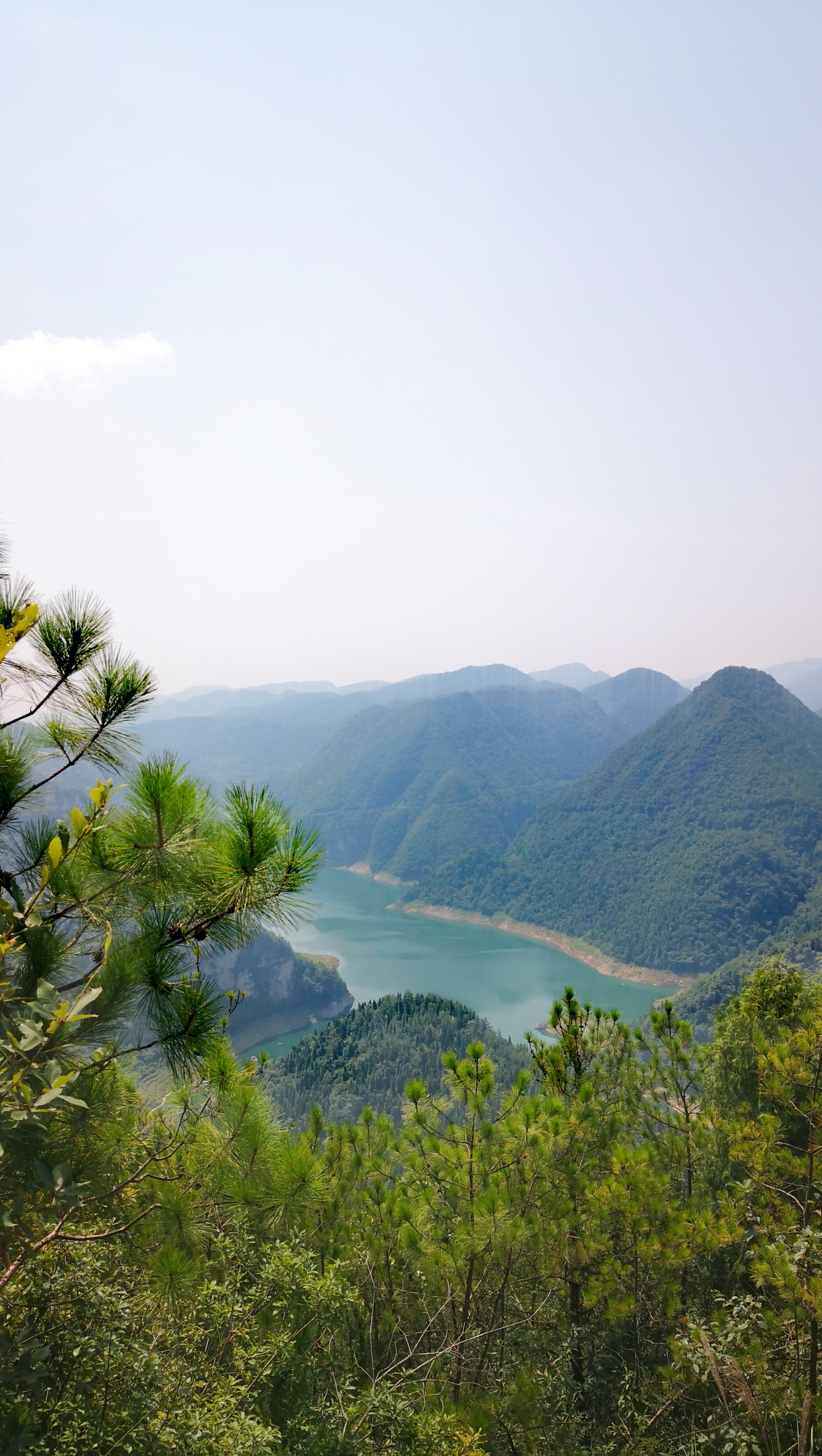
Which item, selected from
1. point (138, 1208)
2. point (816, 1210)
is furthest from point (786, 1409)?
point (138, 1208)

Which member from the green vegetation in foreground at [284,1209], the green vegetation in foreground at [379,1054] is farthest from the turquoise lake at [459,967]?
the green vegetation in foreground at [284,1209]

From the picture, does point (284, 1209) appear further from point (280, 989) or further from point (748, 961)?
point (748, 961)

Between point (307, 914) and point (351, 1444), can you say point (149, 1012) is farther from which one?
point (351, 1444)

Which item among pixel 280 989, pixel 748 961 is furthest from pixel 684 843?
pixel 280 989

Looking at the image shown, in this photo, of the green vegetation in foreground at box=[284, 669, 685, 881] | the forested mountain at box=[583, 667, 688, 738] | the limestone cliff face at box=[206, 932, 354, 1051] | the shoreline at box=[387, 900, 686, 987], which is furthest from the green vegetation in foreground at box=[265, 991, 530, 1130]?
the forested mountain at box=[583, 667, 688, 738]

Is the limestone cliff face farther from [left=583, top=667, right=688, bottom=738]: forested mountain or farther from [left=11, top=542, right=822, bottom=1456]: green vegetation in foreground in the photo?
[left=583, top=667, right=688, bottom=738]: forested mountain

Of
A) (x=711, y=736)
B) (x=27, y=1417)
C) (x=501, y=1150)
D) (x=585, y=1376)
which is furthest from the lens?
(x=711, y=736)

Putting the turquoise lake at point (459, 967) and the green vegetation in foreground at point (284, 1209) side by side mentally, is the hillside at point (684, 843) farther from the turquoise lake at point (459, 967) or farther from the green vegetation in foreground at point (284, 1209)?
the green vegetation in foreground at point (284, 1209)
